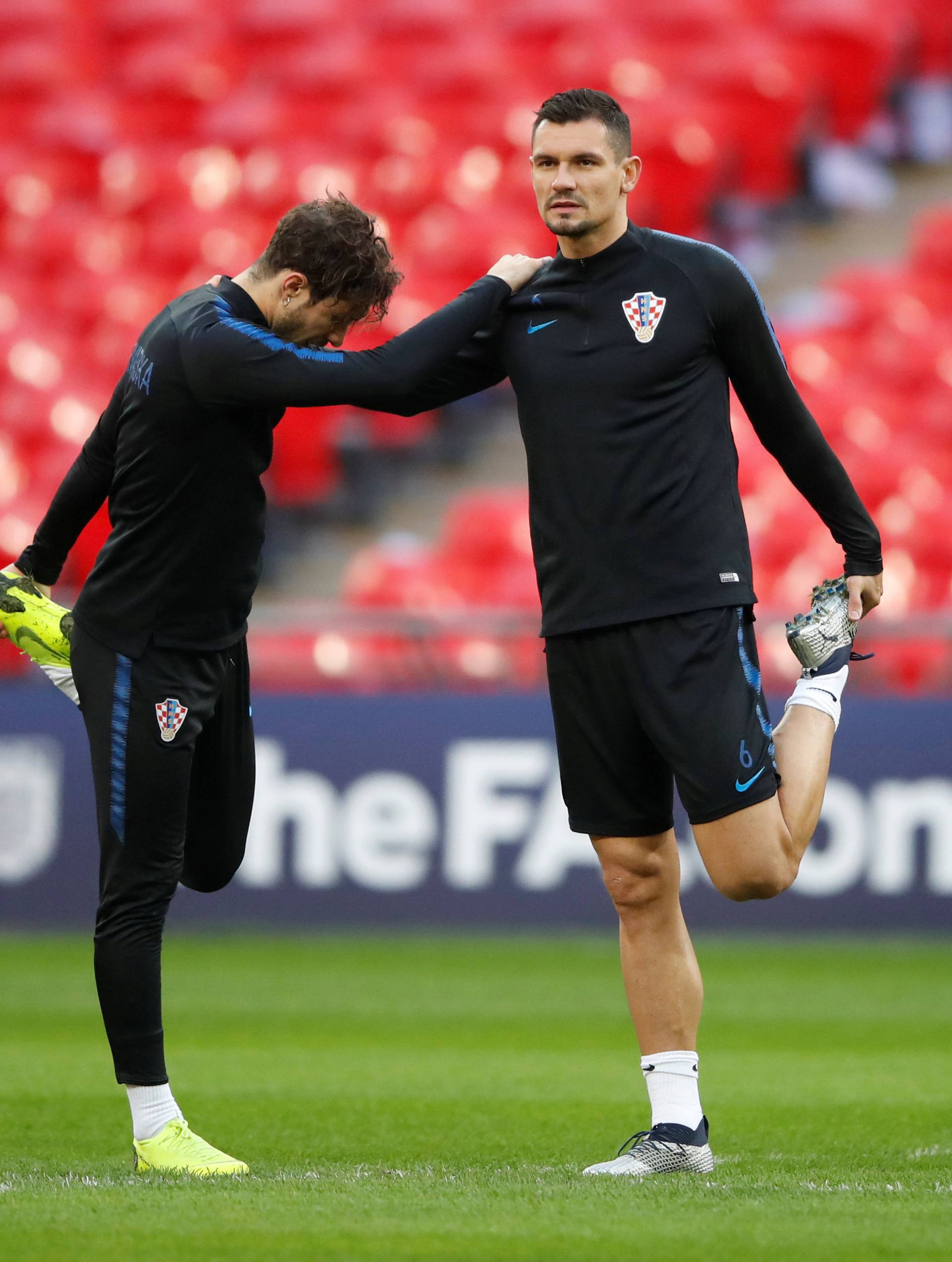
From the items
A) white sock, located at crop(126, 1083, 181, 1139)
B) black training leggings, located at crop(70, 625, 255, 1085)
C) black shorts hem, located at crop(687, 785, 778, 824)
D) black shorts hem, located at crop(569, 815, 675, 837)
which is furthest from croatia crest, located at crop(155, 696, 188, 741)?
black shorts hem, located at crop(687, 785, 778, 824)

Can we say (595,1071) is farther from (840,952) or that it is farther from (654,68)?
(654,68)

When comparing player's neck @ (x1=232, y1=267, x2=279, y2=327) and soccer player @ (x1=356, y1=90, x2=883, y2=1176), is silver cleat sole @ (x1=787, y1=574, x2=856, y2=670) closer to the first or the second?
soccer player @ (x1=356, y1=90, x2=883, y2=1176)

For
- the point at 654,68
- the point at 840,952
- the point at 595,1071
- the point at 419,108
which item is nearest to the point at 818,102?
the point at 654,68

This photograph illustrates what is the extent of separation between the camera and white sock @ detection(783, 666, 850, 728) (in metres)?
3.81

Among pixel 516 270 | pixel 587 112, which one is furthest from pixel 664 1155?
pixel 587 112

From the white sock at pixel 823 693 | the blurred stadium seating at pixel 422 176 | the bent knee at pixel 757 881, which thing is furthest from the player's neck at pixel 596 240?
the blurred stadium seating at pixel 422 176

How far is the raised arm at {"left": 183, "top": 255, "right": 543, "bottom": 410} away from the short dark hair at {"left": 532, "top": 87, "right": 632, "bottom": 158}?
417 mm

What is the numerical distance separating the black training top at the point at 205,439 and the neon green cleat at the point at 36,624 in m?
0.22

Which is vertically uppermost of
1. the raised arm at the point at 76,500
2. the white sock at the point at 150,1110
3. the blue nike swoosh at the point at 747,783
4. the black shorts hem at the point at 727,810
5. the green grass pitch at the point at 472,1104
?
the raised arm at the point at 76,500

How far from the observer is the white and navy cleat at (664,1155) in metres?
3.37

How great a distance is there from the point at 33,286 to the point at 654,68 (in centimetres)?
419

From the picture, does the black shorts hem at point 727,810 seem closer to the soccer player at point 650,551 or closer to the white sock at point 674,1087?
the soccer player at point 650,551

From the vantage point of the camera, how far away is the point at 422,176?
1113 cm

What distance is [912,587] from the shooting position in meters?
8.80
